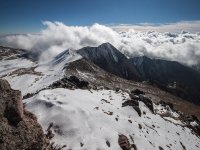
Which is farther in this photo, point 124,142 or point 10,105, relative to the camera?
point 124,142

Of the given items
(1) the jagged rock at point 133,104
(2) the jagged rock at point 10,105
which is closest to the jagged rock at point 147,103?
(1) the jagged rock at point 133,104

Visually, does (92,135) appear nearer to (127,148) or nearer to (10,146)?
(127,148)

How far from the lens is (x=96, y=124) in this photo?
3775 cm

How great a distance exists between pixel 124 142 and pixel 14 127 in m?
16.8

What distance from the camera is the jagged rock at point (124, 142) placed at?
34275mm

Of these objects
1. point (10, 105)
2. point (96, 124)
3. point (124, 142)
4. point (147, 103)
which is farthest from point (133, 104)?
point (10, 105)

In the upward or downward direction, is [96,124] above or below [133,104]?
above

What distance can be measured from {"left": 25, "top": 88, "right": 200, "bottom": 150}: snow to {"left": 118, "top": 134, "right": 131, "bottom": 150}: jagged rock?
0.75 metres

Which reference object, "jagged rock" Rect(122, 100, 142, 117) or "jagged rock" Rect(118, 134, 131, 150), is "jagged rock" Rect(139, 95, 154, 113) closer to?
"jagged rock" Rect(122, 100, 142, 117)

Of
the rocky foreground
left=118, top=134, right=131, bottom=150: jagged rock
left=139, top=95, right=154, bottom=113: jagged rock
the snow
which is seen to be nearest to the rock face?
the rocky foreground

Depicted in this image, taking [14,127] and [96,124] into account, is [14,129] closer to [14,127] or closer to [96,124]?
[14,127]

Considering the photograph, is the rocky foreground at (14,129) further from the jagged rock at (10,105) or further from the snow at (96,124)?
the snow at (96,124)

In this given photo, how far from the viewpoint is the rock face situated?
24.4 m

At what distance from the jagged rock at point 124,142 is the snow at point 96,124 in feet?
2.45
